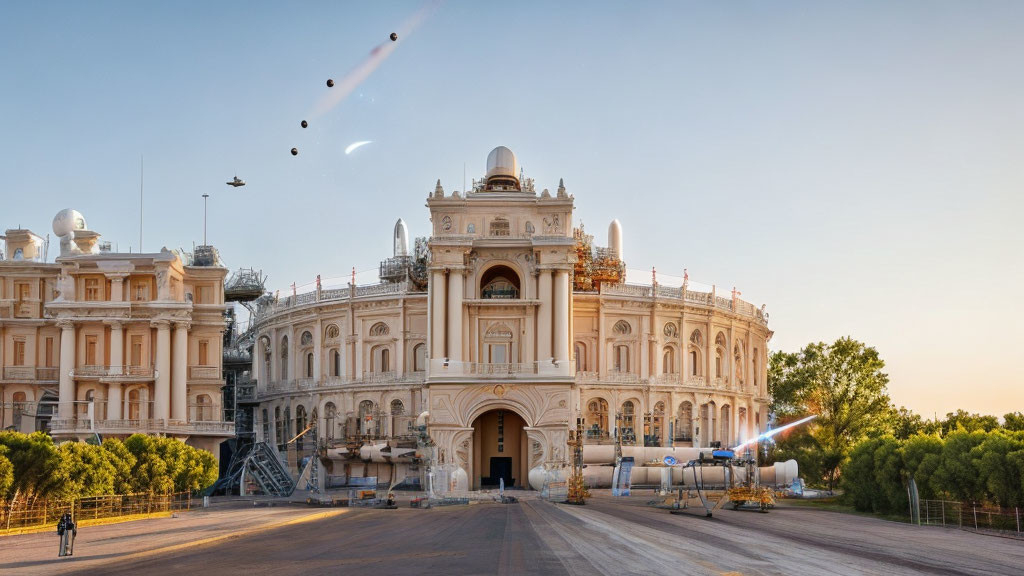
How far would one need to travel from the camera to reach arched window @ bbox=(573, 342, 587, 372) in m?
105

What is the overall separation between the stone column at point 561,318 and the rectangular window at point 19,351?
139ft

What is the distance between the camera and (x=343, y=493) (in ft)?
295

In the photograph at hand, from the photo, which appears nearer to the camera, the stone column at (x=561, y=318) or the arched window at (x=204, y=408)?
the arched window at (x=204, y=408)

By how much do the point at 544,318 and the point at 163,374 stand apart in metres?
30.3

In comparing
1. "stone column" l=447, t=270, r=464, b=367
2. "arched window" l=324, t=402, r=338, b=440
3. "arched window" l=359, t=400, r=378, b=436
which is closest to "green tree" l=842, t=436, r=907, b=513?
"stone column" l=447, t=270, r=464, b=367

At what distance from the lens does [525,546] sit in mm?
41250

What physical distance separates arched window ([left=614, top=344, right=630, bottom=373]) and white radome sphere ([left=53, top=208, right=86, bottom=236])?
4980cm

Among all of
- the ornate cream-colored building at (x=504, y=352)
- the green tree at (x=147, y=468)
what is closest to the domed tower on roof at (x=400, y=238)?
the ornate cream-colored building at (x=504, y=352)

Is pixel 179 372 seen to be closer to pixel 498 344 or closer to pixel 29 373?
pixel 29 373

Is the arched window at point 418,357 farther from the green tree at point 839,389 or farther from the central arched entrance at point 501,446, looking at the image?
the green tree at point 839,389

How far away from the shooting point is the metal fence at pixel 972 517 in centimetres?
5109

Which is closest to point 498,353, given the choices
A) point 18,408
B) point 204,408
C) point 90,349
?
point 204,408

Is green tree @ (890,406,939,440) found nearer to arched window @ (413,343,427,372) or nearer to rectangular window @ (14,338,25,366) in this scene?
arched window @ (413,343,427,372)

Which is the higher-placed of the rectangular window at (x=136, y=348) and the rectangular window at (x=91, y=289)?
the rectangular window at (x=91, y=289)
